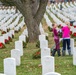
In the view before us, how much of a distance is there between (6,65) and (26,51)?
7.17 m

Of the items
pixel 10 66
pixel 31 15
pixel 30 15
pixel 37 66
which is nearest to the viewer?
pixel 10 66

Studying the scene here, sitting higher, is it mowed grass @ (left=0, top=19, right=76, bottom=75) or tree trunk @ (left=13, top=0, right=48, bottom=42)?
tree trunk @ (left=13, top=0, right=48, bottom=42)

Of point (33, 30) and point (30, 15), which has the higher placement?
point (30, 15)

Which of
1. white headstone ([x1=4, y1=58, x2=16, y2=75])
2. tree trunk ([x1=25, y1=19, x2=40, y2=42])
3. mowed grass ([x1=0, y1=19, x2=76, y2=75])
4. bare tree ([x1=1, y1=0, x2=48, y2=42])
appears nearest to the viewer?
white headstone ([x1=4, y1=58, x2=16, y2=75])

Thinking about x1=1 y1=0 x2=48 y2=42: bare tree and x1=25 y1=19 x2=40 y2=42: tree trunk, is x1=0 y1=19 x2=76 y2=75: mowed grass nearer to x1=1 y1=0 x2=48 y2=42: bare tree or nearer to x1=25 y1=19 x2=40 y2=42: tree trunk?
x1=25 y1=19 x2=40 y2=42: tree trunk

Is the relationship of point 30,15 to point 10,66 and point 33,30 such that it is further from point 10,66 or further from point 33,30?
point 10,66

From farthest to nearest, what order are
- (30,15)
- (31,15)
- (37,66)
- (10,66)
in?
(31,15)
(30,15)
(37,66)
(10,66)

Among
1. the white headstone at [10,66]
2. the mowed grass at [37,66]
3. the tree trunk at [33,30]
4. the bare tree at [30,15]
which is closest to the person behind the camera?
the white headstone at [10,66]

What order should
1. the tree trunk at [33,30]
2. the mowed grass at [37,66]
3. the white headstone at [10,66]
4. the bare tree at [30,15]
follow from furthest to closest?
1. the tree trunk at [33,30]
2. the bare tree at [30,15]
3. the mowed grass at [37,66]
4. the white headstone at [10,66]

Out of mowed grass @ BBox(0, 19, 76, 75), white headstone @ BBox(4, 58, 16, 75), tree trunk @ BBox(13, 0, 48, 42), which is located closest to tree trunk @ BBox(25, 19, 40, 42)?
tree trunk @ BBox(13, 0, 48, 42)

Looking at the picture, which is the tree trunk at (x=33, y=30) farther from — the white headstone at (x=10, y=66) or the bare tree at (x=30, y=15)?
the white headstone at (x=10, y=66)

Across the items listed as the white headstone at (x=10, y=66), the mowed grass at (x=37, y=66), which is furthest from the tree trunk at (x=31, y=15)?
the white headstone at (x=10, y=66)

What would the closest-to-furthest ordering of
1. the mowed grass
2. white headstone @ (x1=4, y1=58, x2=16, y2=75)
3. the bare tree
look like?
1. white headstone @ (x1=4, y1=58, x2=16, y2=75)
2. the mowed grass
3. the bare tree

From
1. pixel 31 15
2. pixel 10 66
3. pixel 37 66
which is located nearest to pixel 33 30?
pixel 31 15
